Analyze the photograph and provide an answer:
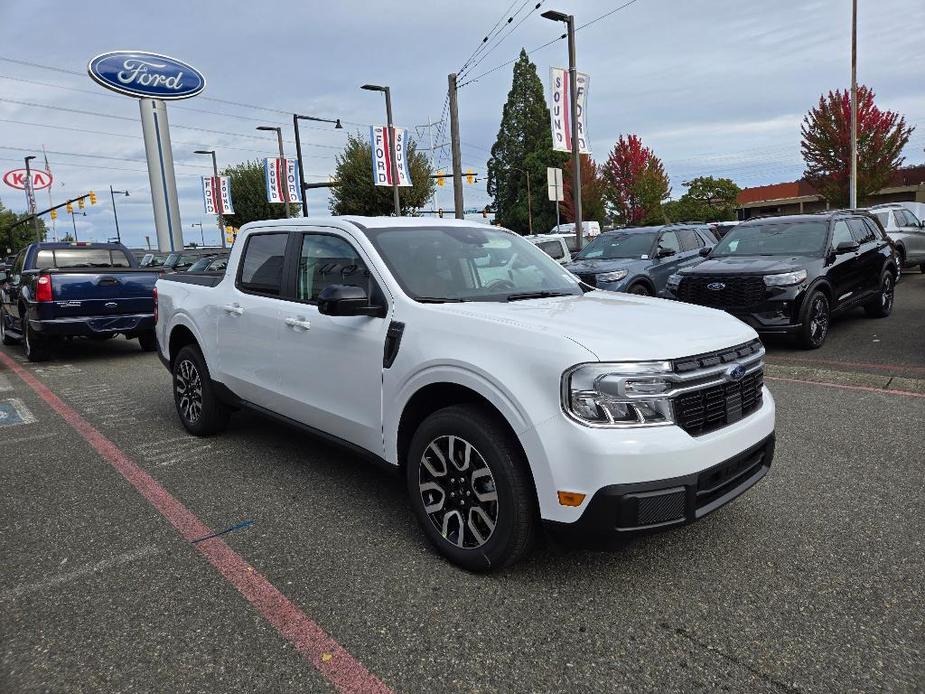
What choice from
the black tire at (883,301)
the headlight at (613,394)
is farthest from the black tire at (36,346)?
the black tire at (883,301)

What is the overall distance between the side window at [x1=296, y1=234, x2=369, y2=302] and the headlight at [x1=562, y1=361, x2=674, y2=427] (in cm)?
151

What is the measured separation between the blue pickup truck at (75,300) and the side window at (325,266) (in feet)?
19.4

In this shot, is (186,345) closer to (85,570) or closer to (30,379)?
(85,570)

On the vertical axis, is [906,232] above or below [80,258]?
below

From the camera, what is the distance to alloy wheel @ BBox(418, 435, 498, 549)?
9.62 ft

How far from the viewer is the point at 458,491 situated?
120 inches

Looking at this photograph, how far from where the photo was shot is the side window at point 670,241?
11.8m

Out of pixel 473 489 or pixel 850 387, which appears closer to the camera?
pixel 473 489

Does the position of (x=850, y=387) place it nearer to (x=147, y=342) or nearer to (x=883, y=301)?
(x=883, y=301)

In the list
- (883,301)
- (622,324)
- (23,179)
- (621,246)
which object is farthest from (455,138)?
(23,179)

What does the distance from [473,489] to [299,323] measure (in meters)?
1.64

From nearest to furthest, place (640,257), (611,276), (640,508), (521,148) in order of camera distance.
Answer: (640,508) → (611,276) → (640,257) → (521,148)

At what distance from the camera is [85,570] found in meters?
3.22

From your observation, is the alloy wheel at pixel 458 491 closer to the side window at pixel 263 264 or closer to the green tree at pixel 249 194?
the side window at pixel 263 264
